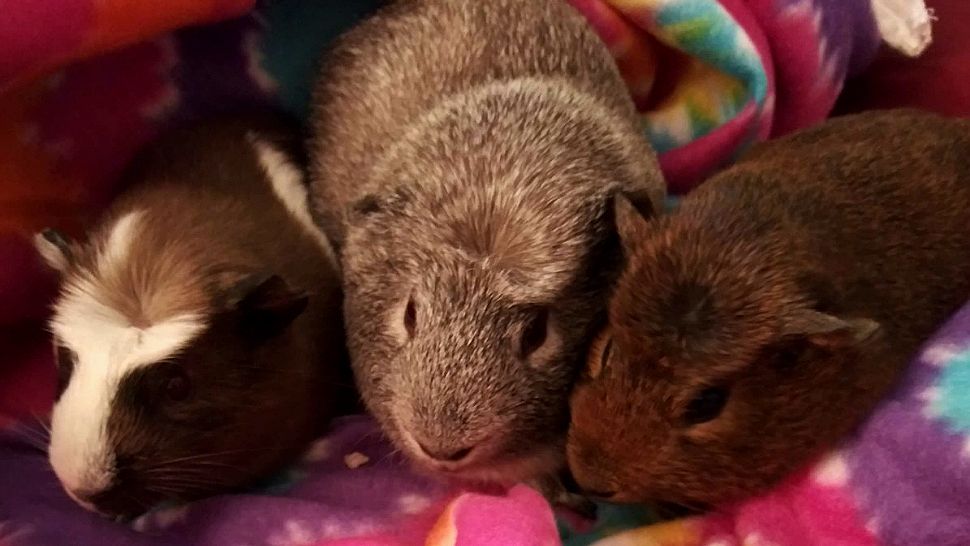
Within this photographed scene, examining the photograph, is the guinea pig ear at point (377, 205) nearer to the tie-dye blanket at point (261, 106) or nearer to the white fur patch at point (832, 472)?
the tie-dye blanket at point (261, 106)

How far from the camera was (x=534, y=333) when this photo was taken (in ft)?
4.76

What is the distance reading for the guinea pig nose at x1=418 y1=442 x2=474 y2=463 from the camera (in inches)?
55.1

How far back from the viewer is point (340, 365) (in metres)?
1.79

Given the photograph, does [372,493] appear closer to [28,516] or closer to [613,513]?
[613,513]

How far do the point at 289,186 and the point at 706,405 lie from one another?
98 centimetres

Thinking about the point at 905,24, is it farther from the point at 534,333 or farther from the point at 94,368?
the point at 94,368

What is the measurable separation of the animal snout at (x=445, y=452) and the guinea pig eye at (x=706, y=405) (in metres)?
0.31

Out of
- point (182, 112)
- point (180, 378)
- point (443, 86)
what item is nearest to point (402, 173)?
point (443, 86)

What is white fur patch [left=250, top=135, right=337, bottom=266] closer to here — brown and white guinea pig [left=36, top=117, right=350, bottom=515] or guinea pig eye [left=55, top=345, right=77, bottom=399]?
brown and white guinea pig [left=36, top=117, right=350, bottom=515]

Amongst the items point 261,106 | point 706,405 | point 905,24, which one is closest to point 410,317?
point 706,405

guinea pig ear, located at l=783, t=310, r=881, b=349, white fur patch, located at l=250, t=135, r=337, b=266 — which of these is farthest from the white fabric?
white fur patch, located at l=250, t=135, r=337, b=266

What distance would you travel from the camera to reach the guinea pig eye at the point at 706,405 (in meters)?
1.31

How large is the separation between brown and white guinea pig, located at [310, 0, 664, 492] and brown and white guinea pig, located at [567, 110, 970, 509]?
8 cm

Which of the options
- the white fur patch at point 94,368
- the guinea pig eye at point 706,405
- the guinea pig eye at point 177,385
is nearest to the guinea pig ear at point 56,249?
the white fur patch at point 94,368
